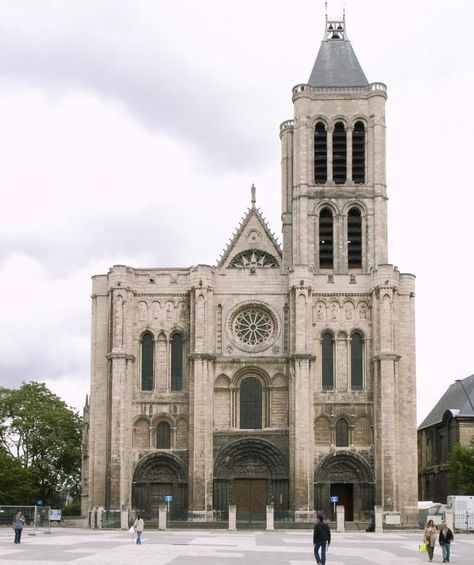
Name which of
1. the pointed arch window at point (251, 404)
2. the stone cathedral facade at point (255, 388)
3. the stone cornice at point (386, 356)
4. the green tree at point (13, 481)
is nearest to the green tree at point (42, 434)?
the green tree at point (13, 481)

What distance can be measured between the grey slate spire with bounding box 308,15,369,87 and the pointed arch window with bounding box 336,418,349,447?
22120mm

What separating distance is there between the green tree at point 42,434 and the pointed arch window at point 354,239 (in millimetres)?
25387

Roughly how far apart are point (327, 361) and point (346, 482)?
284 inches

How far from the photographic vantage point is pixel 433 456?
86188 millimetres

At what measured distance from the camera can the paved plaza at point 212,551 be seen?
3155 cm

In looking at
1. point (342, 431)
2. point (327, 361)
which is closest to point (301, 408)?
point (342, 431)

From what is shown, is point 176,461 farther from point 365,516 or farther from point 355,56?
point 355,56

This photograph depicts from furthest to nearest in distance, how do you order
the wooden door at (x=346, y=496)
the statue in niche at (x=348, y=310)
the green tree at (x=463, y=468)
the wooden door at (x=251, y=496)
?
the statue in niche at (x=348, y=310) < the green tree at (x=463, y=468) < the wooden door at (x=251, y=496) < the wooden door at (x=346, y=496)

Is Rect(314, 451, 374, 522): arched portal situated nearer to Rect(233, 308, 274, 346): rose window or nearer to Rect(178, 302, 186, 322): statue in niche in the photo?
Rect(233, 308, 274, 346): rose window

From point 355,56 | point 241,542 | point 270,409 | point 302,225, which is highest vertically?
point 355,56

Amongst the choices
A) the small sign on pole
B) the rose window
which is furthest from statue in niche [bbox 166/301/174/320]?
the small sign on pole

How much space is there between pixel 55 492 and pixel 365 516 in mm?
30153

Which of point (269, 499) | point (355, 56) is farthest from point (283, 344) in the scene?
point (355, 56)

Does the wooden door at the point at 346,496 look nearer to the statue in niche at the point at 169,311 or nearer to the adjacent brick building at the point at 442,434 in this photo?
the adjacent brick building at the point at 442,434
